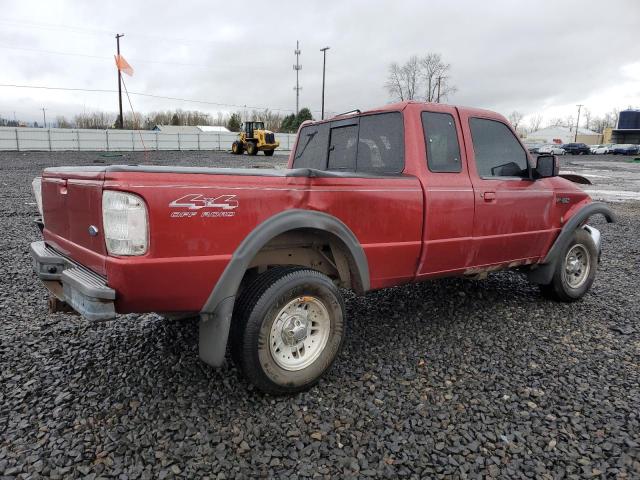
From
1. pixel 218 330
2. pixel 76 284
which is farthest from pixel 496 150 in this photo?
pixel 76 284

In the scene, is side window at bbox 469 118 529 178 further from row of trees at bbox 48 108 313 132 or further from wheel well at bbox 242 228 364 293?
row of trees at bbox 48 108 313 132

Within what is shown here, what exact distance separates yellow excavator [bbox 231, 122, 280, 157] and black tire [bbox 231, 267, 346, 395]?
1240 inches

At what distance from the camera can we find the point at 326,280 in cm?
314

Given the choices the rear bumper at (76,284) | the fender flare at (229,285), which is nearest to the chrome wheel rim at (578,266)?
the fender flare at (229,285)

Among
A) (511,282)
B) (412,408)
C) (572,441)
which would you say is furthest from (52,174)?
(511,282)

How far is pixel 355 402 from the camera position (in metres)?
3.03

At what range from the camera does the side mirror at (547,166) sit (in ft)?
14.3

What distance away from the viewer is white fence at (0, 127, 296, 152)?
1428 inches

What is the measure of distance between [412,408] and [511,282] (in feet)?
11.1

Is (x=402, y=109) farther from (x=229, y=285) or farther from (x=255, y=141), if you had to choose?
(x=255, y=141)

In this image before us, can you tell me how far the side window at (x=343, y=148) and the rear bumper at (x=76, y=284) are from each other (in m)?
2.51

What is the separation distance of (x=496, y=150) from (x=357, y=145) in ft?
4.40

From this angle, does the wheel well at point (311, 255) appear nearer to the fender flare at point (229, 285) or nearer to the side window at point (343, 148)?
the fender flare at point (229, 285)

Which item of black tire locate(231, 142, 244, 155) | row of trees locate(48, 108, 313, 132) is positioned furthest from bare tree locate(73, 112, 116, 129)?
black tire locate(231, 142, 244, 155)
